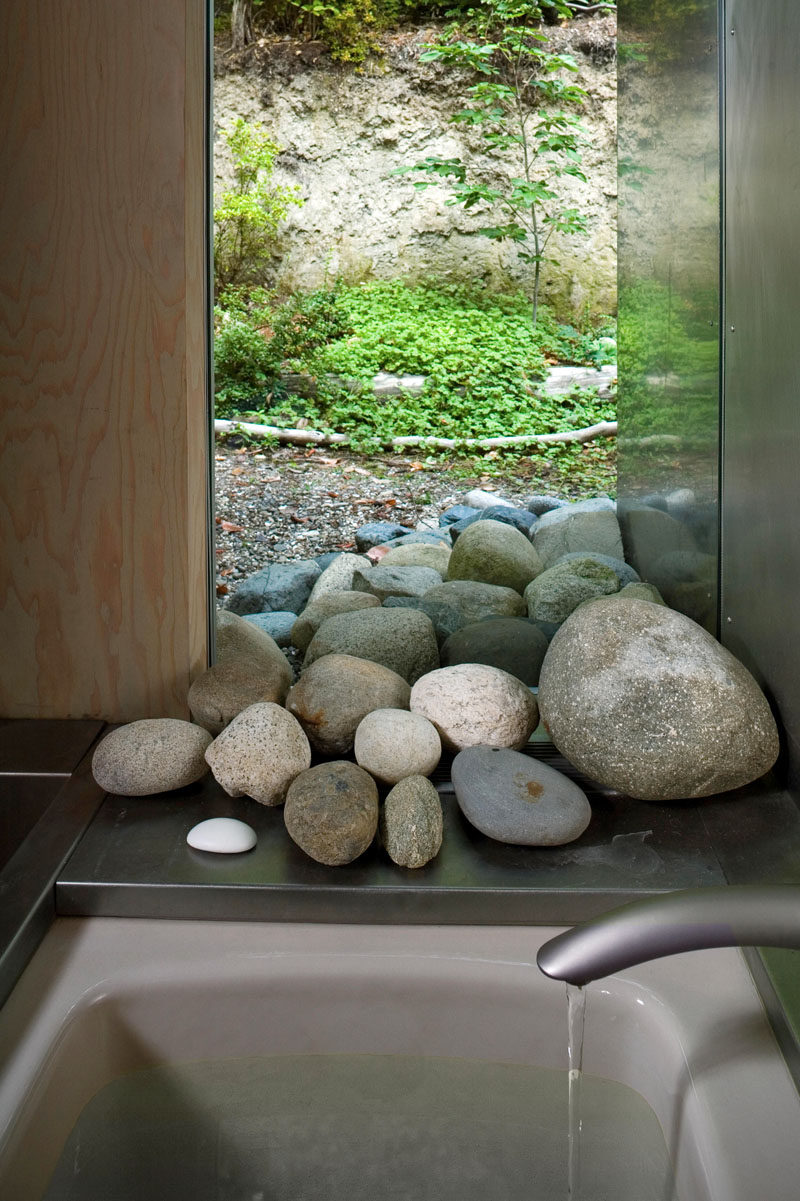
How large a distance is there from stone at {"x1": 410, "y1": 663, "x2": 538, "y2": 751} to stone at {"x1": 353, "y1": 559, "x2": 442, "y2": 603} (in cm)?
23

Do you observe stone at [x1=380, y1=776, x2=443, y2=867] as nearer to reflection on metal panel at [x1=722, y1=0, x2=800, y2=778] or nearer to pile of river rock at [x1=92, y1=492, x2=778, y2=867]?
pile of river rock at [x1=92, y1=492, x2=778, y2=867]

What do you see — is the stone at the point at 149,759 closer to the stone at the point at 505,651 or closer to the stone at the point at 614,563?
the stone at the point at 505,651

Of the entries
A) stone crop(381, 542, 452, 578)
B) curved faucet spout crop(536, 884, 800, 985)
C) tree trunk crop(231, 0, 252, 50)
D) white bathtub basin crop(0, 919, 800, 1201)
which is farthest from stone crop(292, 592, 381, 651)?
curved faucet spout crop(536, 884, 800, 985)

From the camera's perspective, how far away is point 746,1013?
1126 mm

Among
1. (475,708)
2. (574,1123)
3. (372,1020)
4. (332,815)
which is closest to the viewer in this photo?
(574,1123)

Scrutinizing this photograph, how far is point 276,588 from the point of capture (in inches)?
73.6

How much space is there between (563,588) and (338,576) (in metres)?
0.41

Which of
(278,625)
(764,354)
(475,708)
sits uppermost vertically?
(764,354)

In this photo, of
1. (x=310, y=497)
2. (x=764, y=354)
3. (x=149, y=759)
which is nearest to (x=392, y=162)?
(x=310, y=497)

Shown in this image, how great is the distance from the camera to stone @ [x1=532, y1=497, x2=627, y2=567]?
1.84m

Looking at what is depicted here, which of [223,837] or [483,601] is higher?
[483,601]

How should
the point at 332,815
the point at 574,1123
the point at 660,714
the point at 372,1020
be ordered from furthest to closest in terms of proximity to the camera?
the point at 660,714 < the point at 332,815 < the point at 372,1020 < the point at 574,1123

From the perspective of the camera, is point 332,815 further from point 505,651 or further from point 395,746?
point 505,651

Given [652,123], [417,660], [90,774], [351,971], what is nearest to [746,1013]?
[351,971]
